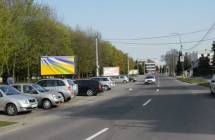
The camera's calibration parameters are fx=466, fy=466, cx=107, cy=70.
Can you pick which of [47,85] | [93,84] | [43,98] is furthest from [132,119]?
[93,84]

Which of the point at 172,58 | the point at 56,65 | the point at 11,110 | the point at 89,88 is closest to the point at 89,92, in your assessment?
the point at 89,88

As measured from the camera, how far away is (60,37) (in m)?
66.8

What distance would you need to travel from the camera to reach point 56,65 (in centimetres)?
4944

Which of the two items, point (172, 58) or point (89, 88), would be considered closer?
point (89, 88)

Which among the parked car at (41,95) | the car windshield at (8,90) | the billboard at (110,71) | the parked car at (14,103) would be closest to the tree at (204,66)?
the billboard at (110,71)

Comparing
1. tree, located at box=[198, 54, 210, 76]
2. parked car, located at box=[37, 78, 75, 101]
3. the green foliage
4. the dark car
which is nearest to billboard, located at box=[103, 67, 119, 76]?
the green foliage

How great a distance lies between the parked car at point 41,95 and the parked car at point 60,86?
3323 millimetres

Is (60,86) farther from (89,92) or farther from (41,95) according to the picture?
(89,92)

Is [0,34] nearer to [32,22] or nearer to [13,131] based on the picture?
[13,131]

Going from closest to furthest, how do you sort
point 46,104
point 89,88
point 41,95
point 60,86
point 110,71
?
1. point 46,104
2. point 41,95
3. point 60,86
4. point 89,88
5. point 110,71

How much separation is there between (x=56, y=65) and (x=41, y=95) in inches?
910

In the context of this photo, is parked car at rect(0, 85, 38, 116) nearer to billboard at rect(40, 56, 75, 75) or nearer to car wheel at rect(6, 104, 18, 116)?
car wheel at rect(6, 104, 18, 116)

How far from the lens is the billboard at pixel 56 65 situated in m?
49.3

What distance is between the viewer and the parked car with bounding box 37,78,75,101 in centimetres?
3108
